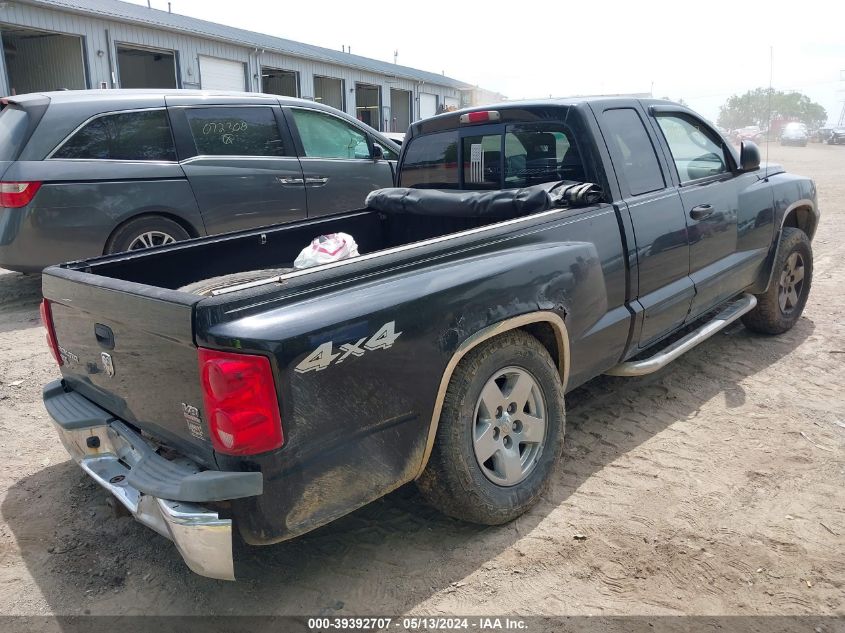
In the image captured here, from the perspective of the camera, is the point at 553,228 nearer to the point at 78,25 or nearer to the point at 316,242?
the point at 316,242

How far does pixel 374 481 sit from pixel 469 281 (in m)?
0.84

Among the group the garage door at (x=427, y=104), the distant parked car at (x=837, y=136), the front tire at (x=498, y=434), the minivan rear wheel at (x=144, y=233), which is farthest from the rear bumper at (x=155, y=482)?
the distant parked car at (x=837, y=136)

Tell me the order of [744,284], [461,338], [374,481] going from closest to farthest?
1. [374,481]
2. [461,338]
3. [744,284]

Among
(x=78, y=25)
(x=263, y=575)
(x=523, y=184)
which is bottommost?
(x=263, y=575)

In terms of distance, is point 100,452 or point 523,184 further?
point 523,184

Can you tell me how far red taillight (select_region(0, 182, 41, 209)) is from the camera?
551cm

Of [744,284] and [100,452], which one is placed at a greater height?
[744,284]

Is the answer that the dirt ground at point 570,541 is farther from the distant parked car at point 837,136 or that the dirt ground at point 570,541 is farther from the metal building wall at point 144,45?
the distant parked car at point 837,136

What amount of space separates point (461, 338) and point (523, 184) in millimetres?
1575

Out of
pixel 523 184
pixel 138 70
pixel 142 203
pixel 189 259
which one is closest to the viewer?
pixel 189 259

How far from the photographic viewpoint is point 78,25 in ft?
47.5

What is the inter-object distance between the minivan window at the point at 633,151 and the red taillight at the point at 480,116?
24.4 inches

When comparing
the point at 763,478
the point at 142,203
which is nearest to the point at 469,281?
the point at 763,478

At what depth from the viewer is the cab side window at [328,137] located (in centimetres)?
723
